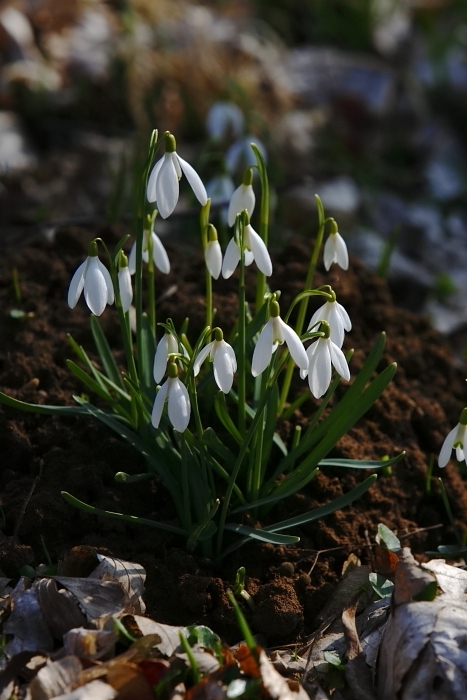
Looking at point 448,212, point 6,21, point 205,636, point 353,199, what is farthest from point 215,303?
point 6,21

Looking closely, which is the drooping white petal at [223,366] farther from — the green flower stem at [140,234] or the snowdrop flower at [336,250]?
the snowdrop flower at [336,250]

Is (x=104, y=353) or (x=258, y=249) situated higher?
(x=258, y=249)

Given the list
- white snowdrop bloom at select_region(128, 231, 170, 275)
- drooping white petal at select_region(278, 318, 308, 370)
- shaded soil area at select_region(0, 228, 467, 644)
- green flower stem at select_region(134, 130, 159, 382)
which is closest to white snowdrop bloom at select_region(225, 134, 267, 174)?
shaded soil area at select_region(0, 228, 467, 644)

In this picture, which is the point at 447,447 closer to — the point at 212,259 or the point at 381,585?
the point at 381,585

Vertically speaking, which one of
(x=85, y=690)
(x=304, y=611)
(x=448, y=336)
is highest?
(x=85, y=690)

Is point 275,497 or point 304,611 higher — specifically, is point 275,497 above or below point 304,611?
above

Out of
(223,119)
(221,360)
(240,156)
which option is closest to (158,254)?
(221,360)

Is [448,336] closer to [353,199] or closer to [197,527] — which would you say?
[353,199]
